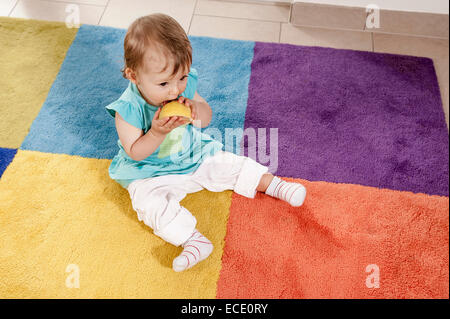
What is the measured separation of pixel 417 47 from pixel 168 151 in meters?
1.14

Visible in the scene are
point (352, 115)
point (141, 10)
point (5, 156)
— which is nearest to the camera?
point (5, 156)

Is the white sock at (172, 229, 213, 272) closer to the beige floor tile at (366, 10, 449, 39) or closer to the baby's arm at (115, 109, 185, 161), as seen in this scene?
the baby's arm at (115, 109, 185, 161)

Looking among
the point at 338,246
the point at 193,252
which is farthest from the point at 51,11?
the point at 338,246

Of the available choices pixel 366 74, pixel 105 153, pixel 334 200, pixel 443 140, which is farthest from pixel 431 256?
pixel 105 153

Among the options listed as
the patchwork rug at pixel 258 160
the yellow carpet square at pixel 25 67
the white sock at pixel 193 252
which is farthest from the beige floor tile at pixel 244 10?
the white sock at pixel 193 252

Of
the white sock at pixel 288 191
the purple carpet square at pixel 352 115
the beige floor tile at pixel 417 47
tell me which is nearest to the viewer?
the white sock at pixel 288 191

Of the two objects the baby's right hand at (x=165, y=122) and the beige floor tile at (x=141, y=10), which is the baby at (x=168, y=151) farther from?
the beige floor tile at (x=141, y=10)

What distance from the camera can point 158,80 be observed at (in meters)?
0.76

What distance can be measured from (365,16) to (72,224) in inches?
52.7

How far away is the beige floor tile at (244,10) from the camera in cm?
160

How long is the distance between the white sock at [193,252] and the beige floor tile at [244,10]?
41.1 inches

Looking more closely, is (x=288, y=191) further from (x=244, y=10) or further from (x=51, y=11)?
(x=51, y=11)

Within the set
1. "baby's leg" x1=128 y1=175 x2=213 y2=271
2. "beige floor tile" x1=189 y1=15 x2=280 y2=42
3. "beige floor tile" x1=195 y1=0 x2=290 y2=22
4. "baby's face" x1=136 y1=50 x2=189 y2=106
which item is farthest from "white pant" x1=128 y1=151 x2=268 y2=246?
"beige floor tile" x1=195 y1=0 x2=290 y2=22

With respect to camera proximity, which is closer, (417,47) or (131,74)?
(131,74)
